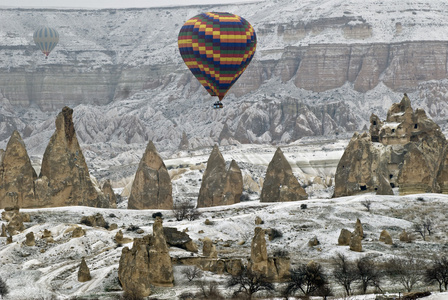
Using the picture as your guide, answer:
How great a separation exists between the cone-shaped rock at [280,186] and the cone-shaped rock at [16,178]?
22062mm

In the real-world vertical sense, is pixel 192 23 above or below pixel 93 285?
above

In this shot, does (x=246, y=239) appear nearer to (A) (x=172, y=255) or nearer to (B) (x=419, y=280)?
(A) (x=172, y=255)

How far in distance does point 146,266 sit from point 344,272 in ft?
36.8

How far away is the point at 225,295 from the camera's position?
6028 centimetres

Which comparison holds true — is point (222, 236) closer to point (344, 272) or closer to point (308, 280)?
point (344, 272)

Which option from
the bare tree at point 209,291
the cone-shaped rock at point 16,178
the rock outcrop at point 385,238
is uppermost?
the cone-shaped rock at point 16,178

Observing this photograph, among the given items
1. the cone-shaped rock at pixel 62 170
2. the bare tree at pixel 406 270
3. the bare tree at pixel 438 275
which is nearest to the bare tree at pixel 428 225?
the bare tree at pixel 406 270

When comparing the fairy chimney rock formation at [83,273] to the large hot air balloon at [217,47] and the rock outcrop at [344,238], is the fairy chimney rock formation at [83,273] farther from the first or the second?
the large hot air balloon at [217,47]

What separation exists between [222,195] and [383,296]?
54.7m

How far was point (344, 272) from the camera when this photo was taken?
64625 mm

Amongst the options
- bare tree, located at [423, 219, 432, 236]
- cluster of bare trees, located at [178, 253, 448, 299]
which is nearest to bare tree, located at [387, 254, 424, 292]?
cluster of bare trees, located at [178, 253, 448, 299]

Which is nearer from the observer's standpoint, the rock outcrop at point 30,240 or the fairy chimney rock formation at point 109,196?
the rock outcrop at point 30,240

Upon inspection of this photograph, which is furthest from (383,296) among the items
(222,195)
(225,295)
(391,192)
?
(222,195)

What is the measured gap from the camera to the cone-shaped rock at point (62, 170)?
322 ft
